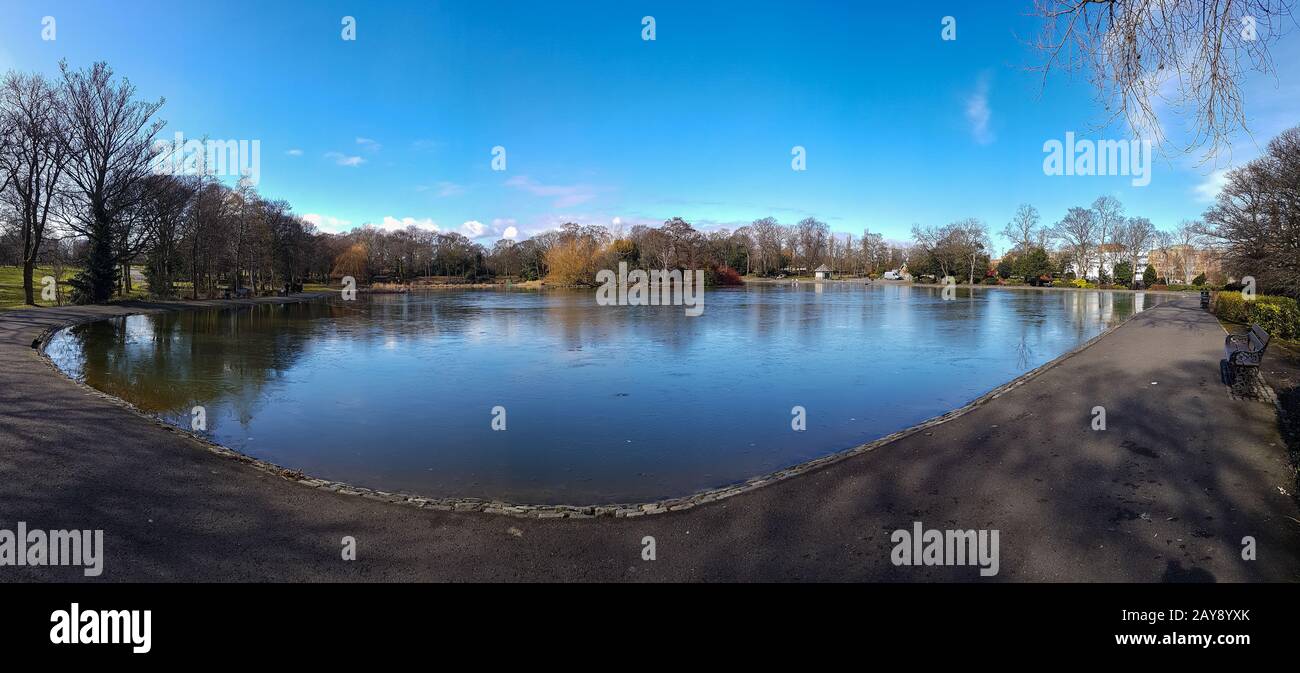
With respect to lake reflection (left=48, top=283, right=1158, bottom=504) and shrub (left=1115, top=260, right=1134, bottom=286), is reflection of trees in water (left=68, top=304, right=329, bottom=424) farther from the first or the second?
shrub (left=1115, top=260, right=1134, bottom=286)

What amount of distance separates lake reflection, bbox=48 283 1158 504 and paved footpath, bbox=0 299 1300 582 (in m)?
1.27

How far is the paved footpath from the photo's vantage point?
4.21m

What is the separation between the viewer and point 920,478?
614cm

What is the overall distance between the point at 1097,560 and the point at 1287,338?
1821cm

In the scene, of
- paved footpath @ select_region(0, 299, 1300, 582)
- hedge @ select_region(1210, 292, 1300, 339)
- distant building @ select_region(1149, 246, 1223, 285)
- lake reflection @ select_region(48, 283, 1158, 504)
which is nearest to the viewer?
paved footpath @ select_region(0, 299, 1300, 582)

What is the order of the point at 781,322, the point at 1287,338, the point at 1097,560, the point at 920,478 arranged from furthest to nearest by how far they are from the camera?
1. the point at 781,322
2. the point at 1287,338
3. the point at 920,478
4. the point at 1097,560

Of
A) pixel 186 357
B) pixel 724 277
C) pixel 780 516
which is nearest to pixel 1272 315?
pixel 780 516

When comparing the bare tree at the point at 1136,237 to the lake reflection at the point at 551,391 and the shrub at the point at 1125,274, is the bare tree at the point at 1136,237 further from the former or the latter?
the lake reflection at the point at 551,391

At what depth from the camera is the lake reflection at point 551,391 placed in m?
7.50

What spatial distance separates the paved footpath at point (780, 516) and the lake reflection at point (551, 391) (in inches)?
49.9

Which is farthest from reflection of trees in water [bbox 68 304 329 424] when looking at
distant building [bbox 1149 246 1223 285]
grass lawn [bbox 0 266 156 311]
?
distant building [bbox 1149 246 1223 285]
